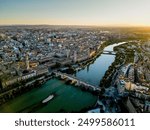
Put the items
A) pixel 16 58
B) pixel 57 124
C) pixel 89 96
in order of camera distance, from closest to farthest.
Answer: pixel 57 124, pixel 89 96, pixel 16 58

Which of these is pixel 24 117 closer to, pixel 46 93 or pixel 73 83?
pixel 46 93

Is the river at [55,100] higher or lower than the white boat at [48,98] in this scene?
lower

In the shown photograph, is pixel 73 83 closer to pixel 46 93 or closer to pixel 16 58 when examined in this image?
pixel 46 93

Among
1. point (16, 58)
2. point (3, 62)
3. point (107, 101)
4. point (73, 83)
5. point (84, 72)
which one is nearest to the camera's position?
point (107, 101)

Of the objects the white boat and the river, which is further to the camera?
the white boat

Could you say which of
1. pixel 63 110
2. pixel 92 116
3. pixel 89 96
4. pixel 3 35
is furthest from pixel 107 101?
pixel 3 35

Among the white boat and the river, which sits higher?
the white boat

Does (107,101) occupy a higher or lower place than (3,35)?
lower

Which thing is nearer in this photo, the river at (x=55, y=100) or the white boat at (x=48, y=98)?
the river at (x=55, y=100)

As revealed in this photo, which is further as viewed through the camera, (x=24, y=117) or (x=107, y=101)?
(x=107, y=101)
